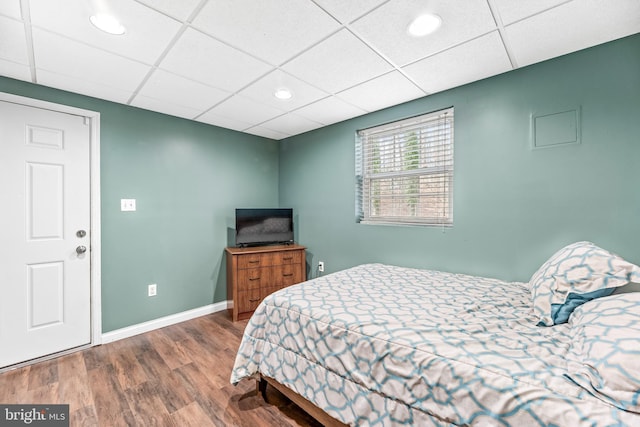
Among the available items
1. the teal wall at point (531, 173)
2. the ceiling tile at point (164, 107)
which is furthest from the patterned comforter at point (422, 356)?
the ceiling tile at point (164, 107)

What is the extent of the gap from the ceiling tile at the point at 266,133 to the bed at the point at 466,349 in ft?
7.77

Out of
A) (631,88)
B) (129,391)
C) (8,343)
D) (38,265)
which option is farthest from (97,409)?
(631,88)

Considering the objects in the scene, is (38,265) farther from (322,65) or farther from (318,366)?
(322,65)

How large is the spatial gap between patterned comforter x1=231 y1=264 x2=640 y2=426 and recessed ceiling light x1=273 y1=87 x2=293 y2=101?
1665mm

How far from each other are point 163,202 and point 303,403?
8.11 feet

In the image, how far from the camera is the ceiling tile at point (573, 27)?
1.50m

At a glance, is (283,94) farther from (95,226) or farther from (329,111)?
(95,226)

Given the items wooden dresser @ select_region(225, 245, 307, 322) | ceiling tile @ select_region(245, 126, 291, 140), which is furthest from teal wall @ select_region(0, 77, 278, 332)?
wooden dresser @ select_region(225, 245, 307, 322)

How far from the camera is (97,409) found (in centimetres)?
177

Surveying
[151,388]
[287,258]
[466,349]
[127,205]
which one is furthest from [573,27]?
[127,205]

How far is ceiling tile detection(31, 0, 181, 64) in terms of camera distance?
1.46 metres

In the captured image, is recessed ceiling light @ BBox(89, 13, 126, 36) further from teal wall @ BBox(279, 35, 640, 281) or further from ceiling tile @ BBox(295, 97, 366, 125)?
teal wall @ BBox(279, 35, 640, 281)

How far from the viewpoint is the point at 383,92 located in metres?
2.54

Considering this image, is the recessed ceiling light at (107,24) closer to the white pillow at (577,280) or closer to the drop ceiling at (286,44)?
the drop ceiling at (286,44)
